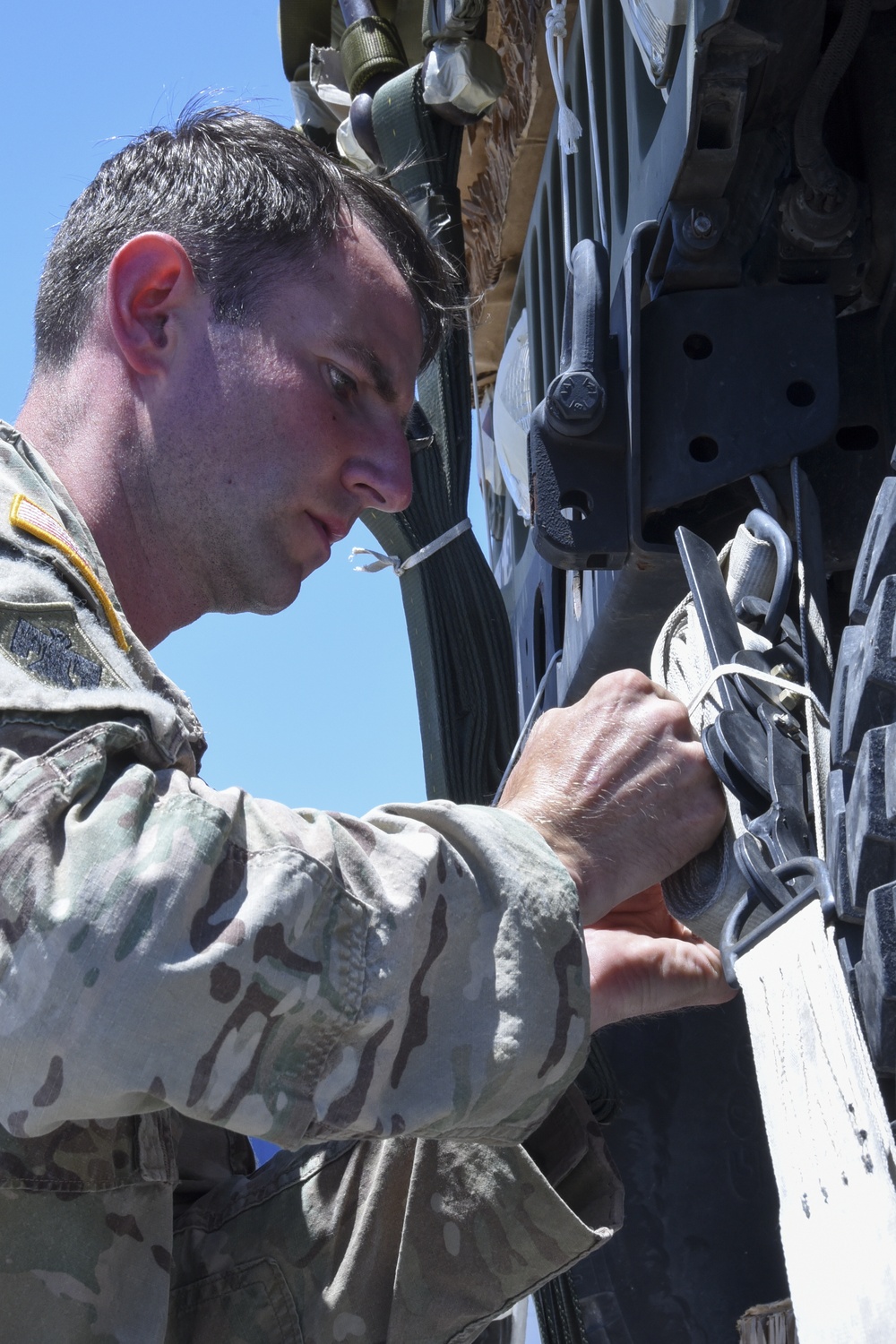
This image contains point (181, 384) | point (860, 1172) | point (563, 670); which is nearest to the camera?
point (860, 1172)

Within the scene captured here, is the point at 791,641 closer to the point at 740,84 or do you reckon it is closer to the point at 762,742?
the point at 762,742

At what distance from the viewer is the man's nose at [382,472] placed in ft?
5.69

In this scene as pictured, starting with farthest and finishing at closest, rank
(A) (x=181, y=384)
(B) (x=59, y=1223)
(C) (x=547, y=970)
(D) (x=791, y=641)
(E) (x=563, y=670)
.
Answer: (E) (x=563, y=670) → (A) (x=181, y=384) → (D) (x=791, y=641) → (B) (x=59, y=1223) → (C) (x=547, y=970)

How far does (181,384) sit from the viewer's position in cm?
164

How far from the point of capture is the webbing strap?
119 inches

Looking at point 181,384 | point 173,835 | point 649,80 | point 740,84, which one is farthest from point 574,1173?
point 649,80

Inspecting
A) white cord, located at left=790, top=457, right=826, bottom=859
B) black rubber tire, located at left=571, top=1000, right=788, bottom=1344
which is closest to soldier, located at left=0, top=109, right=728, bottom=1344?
white cord, located at left=790, top=457, right=826, bottom=859

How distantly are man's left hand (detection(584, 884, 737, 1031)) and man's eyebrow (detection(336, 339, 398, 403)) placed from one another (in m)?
0.67

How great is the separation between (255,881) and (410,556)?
2079 millimetres

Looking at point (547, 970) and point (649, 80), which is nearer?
point (547, 970)

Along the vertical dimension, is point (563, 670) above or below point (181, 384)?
below

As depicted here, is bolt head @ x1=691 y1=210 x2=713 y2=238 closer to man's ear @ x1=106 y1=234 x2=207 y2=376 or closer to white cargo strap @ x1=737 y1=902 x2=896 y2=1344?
man's ear @ x1=106 y1=234 x2=207 y2=376

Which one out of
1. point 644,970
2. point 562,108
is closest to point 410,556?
point 562,108

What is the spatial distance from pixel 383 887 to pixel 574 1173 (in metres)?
0.69
